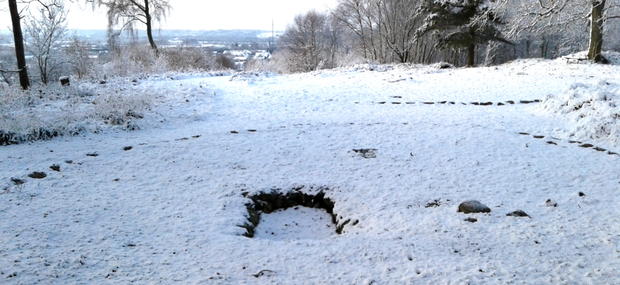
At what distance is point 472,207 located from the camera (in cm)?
489

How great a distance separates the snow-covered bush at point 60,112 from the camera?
8.20 meters

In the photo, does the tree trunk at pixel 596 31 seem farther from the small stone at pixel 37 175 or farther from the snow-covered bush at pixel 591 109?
the small stone at pixel 37 175

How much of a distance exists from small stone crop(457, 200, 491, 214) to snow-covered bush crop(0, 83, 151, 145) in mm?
6786

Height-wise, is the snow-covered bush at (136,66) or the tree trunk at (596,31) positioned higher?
the tree trunk at (596,31)

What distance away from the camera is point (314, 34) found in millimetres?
37938

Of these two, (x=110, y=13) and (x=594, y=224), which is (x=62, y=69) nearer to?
(x=110, y=13)

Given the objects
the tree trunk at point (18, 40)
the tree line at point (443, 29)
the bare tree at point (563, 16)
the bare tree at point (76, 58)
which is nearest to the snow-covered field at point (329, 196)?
the tree trunk at point (18, 40)

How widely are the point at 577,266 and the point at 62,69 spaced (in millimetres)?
30575

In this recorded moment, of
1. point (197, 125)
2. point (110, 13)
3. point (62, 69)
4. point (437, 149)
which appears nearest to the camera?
point (437, 149)

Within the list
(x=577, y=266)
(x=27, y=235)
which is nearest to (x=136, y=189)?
(x=27, y=235)

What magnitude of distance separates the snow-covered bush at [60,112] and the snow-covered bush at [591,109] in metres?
8.62

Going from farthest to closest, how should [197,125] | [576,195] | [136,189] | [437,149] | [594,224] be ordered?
[197,125], [437,149], [136,189], [576,195], [594,224]

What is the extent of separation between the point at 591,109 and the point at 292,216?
6.33 m

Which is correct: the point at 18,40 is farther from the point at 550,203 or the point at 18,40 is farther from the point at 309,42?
the point at 309,42
